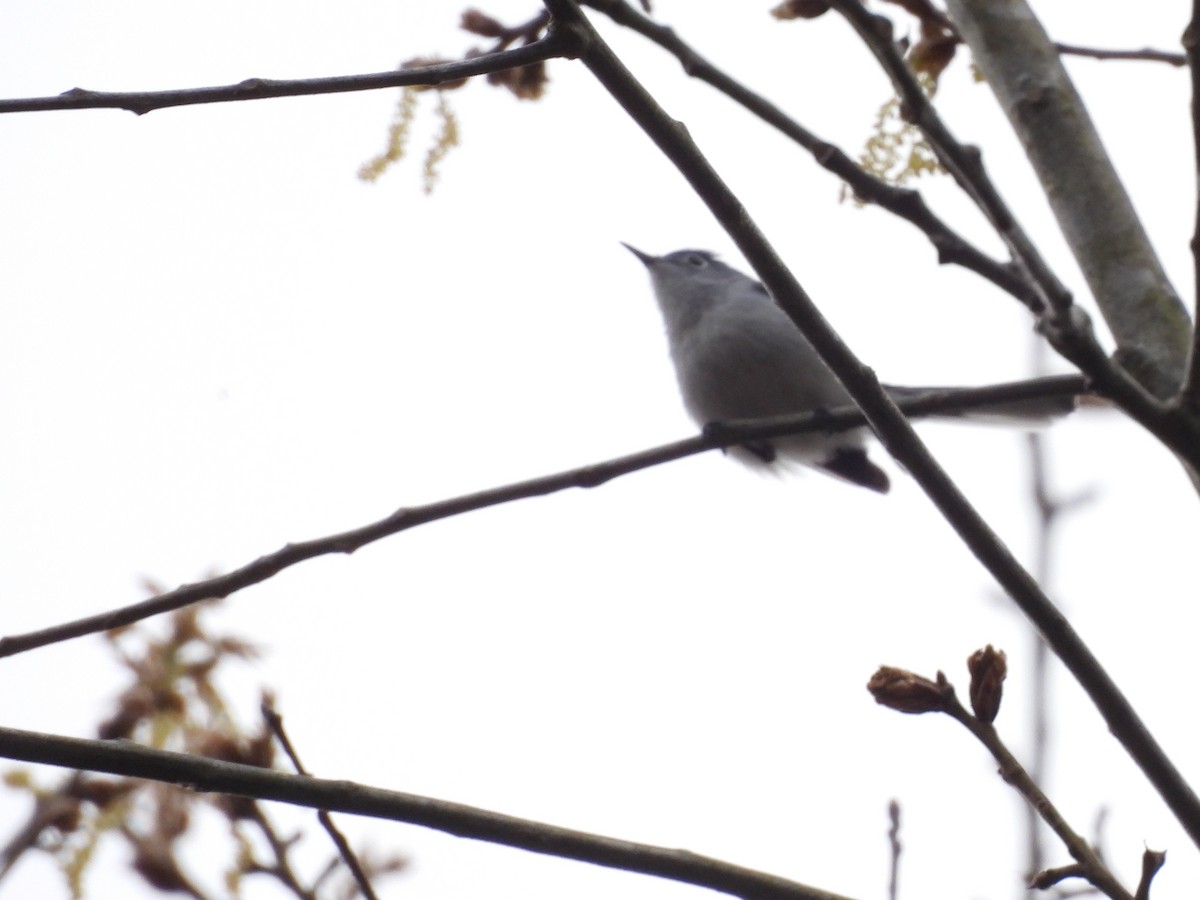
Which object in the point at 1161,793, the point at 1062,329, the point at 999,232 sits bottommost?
the point at 1161,793

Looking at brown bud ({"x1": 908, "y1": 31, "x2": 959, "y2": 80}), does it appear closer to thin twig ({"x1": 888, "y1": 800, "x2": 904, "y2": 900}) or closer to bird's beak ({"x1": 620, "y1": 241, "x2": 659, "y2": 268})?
thin twig ({"x1": 888, "y1": 800, "x2": 904, "y2": 900})

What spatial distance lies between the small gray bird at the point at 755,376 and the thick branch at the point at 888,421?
2.98m

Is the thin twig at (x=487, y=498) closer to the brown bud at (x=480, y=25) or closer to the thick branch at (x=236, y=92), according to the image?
the thick branch at (x=236, y=92)

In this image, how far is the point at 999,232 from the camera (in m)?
1.64

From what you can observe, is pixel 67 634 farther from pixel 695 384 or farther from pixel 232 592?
pixel 695 384

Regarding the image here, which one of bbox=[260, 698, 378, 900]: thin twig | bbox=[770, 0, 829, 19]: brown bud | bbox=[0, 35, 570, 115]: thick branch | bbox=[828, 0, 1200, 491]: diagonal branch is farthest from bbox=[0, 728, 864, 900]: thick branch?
bbox=[770, 0, 829, 19]: brown bud

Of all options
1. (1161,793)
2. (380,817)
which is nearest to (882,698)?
(1161,793)

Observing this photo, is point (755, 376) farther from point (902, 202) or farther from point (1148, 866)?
point (1148, 866)

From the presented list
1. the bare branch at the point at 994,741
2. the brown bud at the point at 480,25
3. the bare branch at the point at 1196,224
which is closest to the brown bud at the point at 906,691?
the bare branch at the point at 994,741

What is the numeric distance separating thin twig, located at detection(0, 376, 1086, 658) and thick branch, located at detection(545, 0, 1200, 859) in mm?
363

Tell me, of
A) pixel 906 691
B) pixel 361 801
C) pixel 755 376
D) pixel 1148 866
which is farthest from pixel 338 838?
pixel 755 376

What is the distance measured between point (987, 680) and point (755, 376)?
339 cm

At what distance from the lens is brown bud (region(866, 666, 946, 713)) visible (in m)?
1.77

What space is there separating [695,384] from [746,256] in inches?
140
